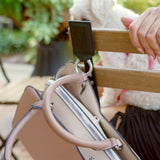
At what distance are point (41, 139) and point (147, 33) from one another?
0.44 meters

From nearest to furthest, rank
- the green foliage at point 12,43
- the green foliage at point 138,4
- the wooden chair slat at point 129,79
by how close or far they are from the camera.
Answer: the wooden chair slat at point 129,79 → the green foliage at point 138,4 → the green foliage at point 12,43

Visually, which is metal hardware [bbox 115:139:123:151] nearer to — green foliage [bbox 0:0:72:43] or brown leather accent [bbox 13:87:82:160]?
brown leather accent [bbox 13:87:82:160]

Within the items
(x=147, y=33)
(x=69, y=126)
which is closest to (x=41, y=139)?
(x=69, y=126)

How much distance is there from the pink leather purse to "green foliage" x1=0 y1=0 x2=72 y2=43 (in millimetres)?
2162

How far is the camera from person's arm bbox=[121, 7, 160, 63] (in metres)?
0.76

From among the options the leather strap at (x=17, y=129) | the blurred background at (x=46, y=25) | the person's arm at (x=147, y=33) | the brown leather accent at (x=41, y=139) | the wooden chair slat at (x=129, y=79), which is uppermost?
the person's arm at (x=147, y=33)

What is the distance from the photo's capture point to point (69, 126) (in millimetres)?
869

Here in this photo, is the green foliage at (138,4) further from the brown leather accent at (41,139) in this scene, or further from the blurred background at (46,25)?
the brown leather accent at (41,139)

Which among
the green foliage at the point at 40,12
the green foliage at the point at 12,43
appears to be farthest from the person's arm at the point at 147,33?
the green foliage at the point at 12,43

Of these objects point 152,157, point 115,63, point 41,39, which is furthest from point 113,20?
point 41,39

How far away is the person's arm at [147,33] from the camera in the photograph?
0.76m

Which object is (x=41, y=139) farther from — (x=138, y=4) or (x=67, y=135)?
(x=138, y=4)

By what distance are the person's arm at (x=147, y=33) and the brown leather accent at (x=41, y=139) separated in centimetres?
32

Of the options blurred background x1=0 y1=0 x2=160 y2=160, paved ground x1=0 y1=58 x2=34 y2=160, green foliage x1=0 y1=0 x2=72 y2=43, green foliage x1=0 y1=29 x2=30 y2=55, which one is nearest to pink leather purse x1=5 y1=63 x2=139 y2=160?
paved ground x1=0 y1=58 x2=34 y2=160
